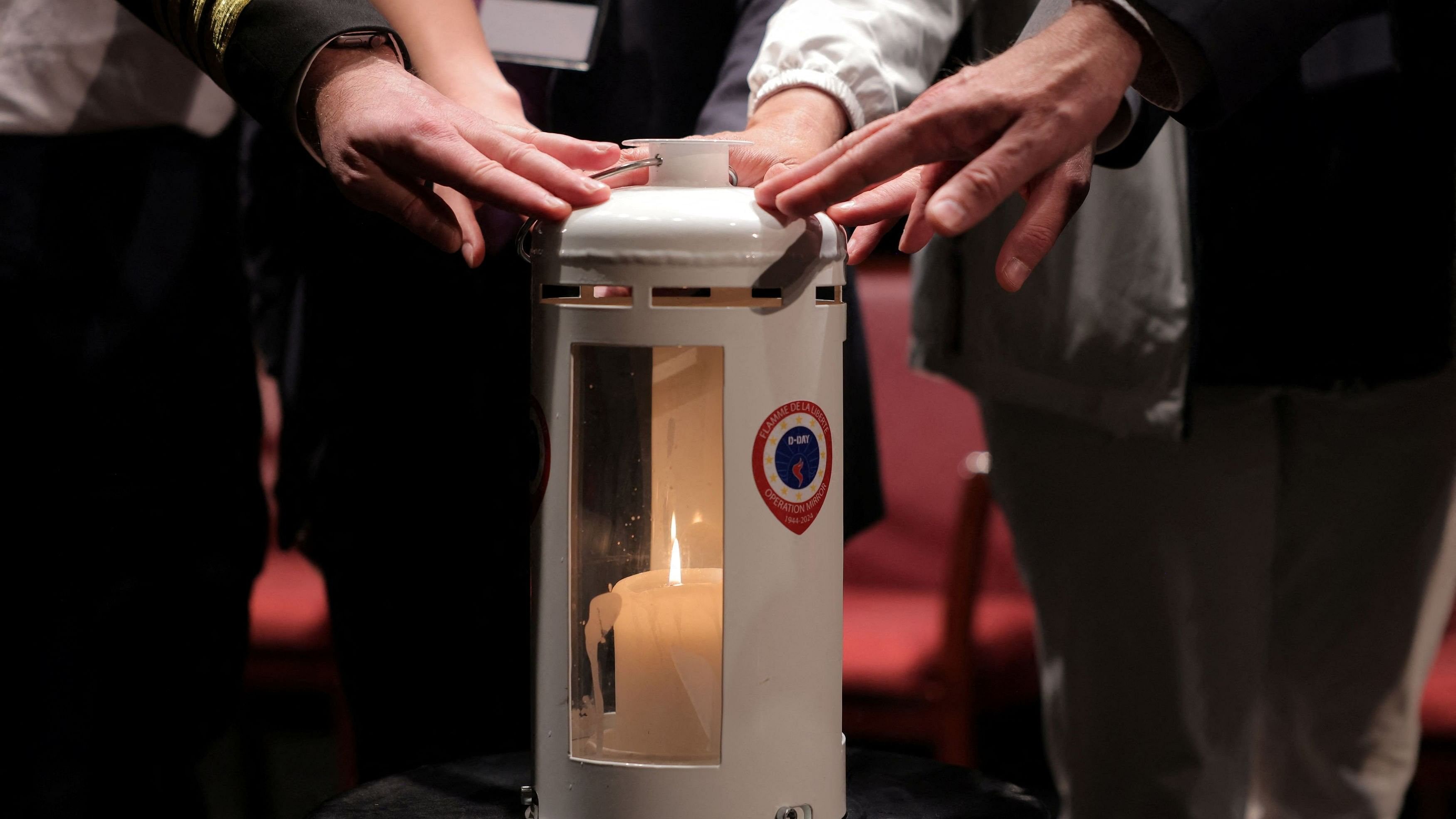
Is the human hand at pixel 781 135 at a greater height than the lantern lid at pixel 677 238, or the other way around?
the human hand at pixel 781 135

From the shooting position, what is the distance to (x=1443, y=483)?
1.18 m

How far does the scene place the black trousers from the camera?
1042mm

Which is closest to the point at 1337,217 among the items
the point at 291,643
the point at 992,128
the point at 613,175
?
the point at 992,128

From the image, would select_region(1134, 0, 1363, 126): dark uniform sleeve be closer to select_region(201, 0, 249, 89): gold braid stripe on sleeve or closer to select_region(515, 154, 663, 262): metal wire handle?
select_region(515, 154, 663, 262): metal wire handle

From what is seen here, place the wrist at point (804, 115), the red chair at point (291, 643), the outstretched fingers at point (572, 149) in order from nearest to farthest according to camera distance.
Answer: the outstretched fingers at point (572, 149) < the wrist at point (804, 115) < the red chair at point (291, 643)

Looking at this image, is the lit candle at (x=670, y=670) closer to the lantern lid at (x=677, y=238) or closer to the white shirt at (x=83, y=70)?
the lantern lid at (x=677, y=238)

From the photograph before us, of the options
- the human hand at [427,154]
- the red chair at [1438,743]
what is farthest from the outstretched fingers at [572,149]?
the red chair at [1438,743]

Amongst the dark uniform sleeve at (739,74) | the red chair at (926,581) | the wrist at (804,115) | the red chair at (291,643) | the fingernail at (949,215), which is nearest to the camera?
the fingernail at (949,215)

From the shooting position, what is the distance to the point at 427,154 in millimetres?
732

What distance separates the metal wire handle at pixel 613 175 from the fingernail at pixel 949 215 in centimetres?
13

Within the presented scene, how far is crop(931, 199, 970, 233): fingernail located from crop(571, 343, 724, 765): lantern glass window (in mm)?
140

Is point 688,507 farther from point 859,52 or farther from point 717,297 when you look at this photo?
point 859,52

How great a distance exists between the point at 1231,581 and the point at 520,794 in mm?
711

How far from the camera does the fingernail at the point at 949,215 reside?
2.22ft
